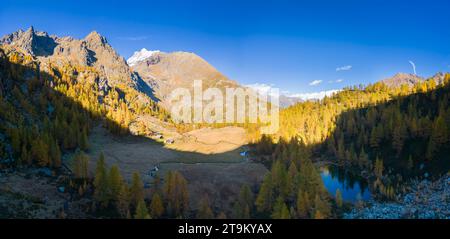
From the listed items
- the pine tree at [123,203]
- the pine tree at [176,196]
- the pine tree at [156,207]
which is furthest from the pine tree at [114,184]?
the pine tree at [176,196]

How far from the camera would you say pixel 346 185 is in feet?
330

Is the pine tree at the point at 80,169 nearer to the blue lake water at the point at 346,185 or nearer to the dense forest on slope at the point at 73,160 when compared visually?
the dense forest on slope at the point at 73,160

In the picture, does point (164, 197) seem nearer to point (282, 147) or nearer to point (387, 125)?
point (282, 147)

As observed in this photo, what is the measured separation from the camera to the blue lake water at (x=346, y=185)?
8754 cm

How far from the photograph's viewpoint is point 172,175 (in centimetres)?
7550

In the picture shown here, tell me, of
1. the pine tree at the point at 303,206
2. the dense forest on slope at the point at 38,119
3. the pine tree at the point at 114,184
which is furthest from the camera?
the dense forest on slope at the point at 38,119

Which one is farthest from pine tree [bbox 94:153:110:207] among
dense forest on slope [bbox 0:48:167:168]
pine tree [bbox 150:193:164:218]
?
dense forest on slope [bbox 0:48:167:168]

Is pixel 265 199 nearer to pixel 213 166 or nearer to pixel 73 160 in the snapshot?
pixel 213 166

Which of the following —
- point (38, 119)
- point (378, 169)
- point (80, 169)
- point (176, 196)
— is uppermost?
point (38, 119)

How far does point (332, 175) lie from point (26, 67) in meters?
191

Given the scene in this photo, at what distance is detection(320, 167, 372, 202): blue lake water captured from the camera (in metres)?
87.5

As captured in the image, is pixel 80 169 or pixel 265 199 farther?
pixel 80 169

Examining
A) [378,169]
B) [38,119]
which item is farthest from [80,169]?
[378,169]
